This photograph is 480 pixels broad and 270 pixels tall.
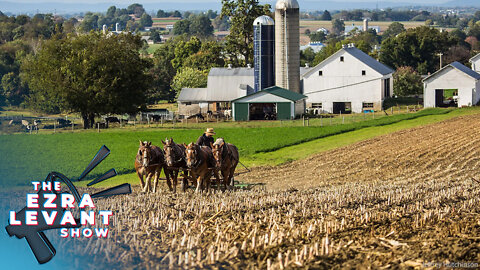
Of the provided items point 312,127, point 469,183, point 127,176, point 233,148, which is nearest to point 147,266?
point 233,148

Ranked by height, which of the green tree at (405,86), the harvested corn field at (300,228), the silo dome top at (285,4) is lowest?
the harvested corn field at (300,228)

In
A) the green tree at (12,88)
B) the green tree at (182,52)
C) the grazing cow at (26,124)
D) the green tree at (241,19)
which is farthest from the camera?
the green tree at (182,52)

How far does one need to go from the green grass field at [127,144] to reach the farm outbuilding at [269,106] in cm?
908

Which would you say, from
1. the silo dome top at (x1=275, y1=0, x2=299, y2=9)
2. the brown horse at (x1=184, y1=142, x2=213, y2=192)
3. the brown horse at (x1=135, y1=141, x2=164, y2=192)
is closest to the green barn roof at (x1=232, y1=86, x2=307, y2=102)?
the silo dome top at (x1=275, y1=0, x2=299, y2=9)

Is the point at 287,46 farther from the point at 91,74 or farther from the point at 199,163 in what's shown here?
the point at 199,163

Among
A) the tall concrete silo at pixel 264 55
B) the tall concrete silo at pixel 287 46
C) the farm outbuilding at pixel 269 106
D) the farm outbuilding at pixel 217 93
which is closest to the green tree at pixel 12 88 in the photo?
the farm outbuilding at pixel 217 93

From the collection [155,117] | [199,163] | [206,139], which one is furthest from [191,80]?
[199,163]

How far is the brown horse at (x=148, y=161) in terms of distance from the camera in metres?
25.6

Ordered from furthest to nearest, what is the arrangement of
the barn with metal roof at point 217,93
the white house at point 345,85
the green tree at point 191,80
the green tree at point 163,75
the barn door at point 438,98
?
the green tree at point 163,75 < the green tree at point 191,80 < the barn with metal roof at point 217,93 < the white house at point 345,85 < the barn door at point 438,98

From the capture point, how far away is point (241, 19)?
95750mm

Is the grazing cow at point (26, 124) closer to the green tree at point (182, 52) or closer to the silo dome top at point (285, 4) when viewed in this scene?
the silo dome top at point (285, 4)

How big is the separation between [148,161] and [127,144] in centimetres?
2052

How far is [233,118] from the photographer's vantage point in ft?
215

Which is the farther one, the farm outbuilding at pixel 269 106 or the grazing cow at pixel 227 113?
the grazing cow at pixel 227 113
